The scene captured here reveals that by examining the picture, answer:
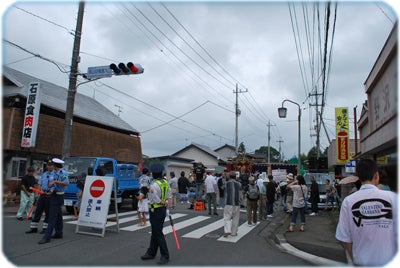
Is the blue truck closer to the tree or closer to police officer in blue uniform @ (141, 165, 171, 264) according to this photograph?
police officer in blue uniform @ (141, 165, 171, 264)

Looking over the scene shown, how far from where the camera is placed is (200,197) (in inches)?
624

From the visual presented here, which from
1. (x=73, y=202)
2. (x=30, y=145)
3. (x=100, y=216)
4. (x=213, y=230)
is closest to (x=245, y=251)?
(x=213, y=230)

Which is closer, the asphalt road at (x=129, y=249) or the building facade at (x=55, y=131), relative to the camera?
the asphalt road at (x=129, y=249)

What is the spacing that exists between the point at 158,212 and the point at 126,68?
7907 millimetres

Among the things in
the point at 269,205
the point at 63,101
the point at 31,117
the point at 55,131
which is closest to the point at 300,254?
the point at 269,205

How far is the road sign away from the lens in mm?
13931

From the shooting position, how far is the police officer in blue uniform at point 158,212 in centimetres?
631

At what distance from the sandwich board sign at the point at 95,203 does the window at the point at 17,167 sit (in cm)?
912

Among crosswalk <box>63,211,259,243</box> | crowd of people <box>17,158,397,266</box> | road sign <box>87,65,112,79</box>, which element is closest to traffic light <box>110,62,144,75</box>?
road sign <box>87,65,112,79</box>

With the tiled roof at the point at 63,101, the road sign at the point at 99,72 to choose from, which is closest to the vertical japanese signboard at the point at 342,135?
the road sign at the point at 99,72

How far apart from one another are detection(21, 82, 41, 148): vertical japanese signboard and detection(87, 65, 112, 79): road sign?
3.50 metres

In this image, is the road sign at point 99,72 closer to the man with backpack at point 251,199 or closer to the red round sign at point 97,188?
the red round sign at point 97,188

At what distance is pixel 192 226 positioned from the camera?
35.0 feet

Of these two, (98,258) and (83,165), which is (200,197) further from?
(98,258)
